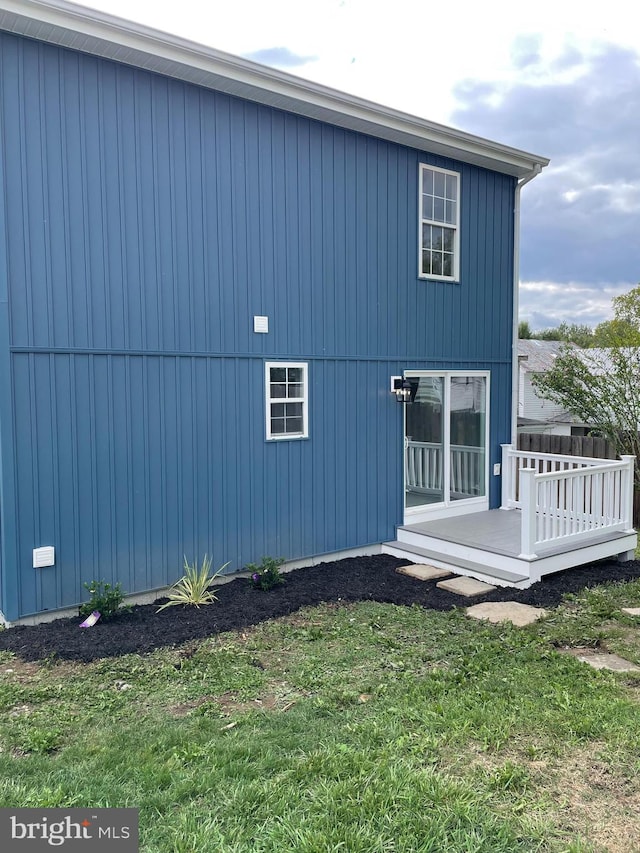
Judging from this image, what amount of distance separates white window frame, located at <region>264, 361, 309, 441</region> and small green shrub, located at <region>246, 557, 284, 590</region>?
4.15 ft

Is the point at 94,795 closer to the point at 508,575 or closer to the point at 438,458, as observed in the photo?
the point at 508,575

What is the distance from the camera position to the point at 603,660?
173 inches

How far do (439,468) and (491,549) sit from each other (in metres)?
1.74

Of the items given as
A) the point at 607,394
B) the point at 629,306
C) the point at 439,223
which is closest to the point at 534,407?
the point at 629,306

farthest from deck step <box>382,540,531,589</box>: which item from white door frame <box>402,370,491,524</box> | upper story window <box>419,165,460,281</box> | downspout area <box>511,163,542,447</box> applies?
upper story window <box>419,165,460,281</box>

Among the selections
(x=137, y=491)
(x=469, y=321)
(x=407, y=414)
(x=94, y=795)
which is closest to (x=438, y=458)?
(x=407, y=414)

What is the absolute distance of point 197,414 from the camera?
603 cm

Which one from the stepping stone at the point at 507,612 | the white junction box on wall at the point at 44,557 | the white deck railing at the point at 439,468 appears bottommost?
the stepping stone at the point at 507,612

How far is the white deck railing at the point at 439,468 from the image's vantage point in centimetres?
796

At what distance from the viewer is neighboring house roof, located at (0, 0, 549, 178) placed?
4.79 metres

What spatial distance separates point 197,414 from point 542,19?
6930mm

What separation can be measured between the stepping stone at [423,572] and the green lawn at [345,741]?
156cm

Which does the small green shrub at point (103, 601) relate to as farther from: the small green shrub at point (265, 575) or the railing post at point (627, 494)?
the railing post at point (627, 494)

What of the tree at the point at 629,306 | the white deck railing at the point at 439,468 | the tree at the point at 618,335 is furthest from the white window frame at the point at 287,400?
the tree at the point at 629,306
